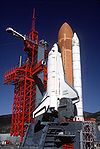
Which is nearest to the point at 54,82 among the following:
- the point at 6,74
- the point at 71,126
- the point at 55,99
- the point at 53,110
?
the point at 55,99

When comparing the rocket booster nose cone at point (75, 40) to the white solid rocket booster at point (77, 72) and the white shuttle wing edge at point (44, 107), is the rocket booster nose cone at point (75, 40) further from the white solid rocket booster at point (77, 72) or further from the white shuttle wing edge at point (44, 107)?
the white shuttle wing edge at point (44, 107)

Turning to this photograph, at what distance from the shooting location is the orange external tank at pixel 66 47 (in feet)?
78.1

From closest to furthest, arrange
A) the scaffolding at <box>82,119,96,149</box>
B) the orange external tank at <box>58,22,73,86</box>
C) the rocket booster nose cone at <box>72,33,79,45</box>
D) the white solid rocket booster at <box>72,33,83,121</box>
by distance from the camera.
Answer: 1. the scaffolding at <box>82,119,96,149</box>
2. the white solid rocket booster at <box>72,33,83,121</box>
3. the orange external tank at <box>58,22,73,86</box>
4. the rocket booster nose cone at <box>72,33,79,45</box>

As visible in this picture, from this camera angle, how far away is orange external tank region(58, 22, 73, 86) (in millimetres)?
23812

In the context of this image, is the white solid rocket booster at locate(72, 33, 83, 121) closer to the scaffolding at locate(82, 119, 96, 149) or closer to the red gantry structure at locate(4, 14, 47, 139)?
the scaffolding at locate(82, 119, 96, 149)

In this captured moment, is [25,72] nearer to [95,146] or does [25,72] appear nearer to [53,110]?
[53,110]

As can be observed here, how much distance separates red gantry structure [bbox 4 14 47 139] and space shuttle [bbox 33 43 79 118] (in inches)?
413

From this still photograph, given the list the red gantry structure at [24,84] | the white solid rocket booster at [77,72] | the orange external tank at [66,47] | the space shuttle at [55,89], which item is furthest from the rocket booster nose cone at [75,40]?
the red gantry structure at [24,84]

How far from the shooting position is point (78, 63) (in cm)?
2364

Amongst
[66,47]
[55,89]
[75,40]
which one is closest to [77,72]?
[55,89]

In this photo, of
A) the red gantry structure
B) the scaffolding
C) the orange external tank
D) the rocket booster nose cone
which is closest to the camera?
the scaffolding

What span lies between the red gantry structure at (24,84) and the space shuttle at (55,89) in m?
10.5

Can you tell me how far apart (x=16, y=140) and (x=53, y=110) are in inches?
631

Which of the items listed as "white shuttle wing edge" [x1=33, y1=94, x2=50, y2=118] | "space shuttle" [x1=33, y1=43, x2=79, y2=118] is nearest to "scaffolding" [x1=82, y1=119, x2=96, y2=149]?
"space shuttle" [x1=33, y1=43, x2=79, y2=118]
